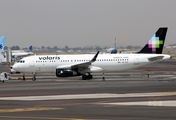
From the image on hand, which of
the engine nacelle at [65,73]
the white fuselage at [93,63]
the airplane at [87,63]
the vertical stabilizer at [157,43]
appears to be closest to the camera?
the engine nacelle at [65,73]

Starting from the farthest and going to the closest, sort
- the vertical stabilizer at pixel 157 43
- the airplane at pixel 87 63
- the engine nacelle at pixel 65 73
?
1. the vertical stabilizer at pixel 157 43
2. the airplane at pixel 87 63
3. the engine nacelle at pixel 65 73

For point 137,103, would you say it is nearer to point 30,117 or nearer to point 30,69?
point 30,117

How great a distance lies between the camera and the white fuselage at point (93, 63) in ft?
209

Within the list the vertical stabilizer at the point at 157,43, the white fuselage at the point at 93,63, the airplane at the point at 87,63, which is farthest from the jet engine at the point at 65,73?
the vertical stabilizer at the point at 157,43

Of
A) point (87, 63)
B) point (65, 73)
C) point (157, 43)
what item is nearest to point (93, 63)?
point (87, 63)

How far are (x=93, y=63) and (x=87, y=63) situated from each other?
1394 millimetres

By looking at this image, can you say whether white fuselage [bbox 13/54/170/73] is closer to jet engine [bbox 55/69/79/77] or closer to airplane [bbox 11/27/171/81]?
airplane [bbox 11/27/171/81]

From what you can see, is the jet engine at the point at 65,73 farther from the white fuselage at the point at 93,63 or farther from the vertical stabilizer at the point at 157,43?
the vertical stabilizer at the point at 157,43

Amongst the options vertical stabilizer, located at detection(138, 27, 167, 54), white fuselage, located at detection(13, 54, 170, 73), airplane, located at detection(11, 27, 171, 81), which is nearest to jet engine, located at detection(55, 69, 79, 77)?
airplane, located at detection(11, 27, 171, 81)

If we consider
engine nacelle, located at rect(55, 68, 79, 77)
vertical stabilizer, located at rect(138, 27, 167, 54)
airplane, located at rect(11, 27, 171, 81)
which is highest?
vertical stabilizer, located at rect(138, 27, 167, 54)

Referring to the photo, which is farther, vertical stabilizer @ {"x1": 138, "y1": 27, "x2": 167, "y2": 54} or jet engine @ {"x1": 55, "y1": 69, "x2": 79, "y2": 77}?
vertical stabilizer @ {"x1": 138, "y1": 27, "x2": 167, "y2": 54}

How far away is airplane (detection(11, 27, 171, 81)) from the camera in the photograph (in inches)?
2466

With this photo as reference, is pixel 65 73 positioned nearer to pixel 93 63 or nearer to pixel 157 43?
pixel 93 63

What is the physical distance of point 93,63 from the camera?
2504 inches
